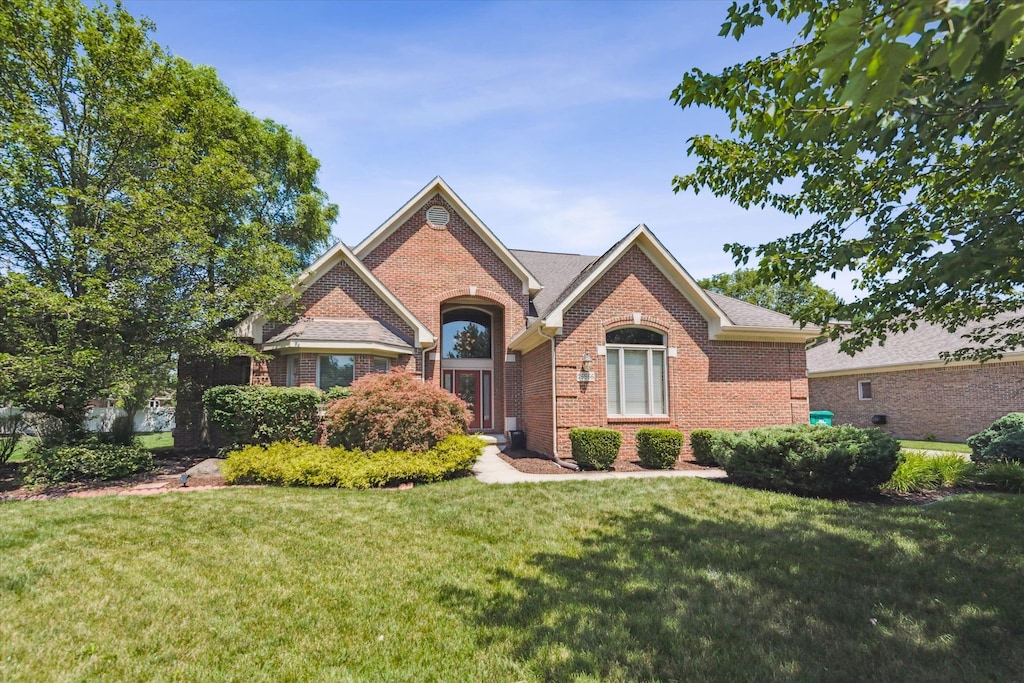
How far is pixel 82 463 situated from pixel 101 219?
557 cm

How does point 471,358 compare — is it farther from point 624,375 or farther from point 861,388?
point 861,388

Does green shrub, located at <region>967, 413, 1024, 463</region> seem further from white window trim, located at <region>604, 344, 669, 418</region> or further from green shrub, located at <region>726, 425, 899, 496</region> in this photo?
white window trim, located at <region>604, 344, 669, 418</region>

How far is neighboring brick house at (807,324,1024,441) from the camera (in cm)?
1845

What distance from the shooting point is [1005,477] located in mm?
9625

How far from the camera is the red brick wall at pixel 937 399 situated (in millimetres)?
18281

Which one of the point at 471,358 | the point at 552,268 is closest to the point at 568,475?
the point at 471,358

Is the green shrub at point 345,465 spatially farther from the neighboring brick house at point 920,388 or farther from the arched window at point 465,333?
the neighboring brick house at point 920,388

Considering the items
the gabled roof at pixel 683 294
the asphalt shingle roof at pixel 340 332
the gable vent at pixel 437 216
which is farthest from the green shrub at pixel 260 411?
the gable vent at pixel 437 216

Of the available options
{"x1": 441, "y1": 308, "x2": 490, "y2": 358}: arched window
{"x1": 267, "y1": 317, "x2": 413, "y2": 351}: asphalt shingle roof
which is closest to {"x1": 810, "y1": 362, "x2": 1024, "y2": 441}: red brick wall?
{"x1": 441, "y1": 308, "x2": 490, "y2": 358}: arched window

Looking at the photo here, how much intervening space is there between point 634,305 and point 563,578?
9987mm

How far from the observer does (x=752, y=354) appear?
15.0 meters

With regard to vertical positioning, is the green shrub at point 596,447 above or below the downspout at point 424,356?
below

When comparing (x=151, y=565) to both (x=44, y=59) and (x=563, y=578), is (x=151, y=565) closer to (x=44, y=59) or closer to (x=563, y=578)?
(x=563, y=578)

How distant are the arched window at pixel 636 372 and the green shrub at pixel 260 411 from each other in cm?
783
